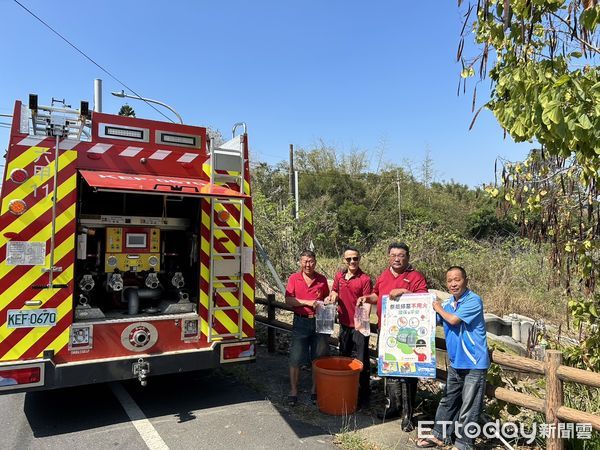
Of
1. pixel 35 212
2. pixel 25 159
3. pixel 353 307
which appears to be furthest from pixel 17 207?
pixel 353 307

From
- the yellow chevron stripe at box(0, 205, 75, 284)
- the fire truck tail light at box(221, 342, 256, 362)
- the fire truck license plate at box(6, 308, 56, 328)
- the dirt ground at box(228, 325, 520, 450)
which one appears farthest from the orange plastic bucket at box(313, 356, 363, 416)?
the yellow chevron stripe at box(0, 205, 75, 284)

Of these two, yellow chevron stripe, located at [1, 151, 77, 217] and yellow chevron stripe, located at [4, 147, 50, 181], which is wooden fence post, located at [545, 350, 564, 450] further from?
yellow chevron stripe, located at [4, 147, 50, 181]

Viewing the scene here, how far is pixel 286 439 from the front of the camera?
4742mm

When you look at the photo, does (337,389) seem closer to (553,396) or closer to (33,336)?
(553,396)

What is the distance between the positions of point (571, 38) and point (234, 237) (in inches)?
155

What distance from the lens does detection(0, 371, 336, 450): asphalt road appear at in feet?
15.2

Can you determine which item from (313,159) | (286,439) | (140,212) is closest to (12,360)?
(140,212)

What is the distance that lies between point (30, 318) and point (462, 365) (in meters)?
4.09

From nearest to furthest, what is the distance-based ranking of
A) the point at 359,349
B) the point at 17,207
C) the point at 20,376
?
the point at 20,376, the point at 17,207, the point at 359,349

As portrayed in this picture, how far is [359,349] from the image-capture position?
557 cm

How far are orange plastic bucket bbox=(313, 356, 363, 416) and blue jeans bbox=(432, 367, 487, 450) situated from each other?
3.13 ft

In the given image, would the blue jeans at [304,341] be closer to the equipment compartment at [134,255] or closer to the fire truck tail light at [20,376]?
the equipment compartment at [134,255]

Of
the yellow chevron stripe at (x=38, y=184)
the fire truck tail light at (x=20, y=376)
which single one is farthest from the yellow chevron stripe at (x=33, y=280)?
the yellow chevron stripe at (x=38, y=184)

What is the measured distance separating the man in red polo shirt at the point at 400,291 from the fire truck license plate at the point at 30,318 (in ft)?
10.8
